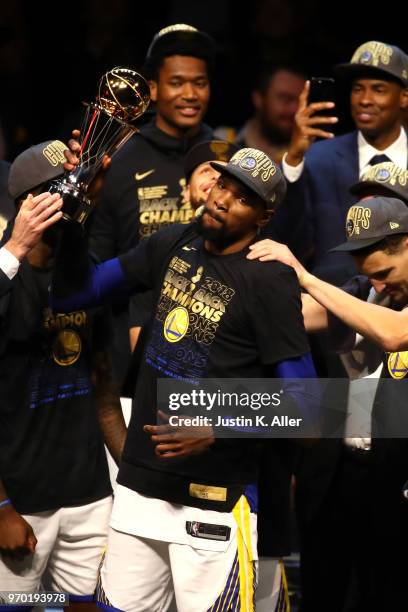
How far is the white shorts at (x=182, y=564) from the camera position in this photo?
405cm

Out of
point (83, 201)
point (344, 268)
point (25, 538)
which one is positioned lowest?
point (25, 538)

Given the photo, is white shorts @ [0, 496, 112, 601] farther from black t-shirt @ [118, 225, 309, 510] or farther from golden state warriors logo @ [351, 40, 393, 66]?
golden state warriors logo @ [351, 40, 393, 66]

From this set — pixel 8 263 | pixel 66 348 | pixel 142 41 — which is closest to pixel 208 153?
pixel 66 348

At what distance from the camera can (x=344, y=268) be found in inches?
212

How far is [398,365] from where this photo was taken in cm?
446

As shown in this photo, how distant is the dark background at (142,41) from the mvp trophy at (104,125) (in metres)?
2.70

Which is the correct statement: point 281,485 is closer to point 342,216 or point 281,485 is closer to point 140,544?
point 140,544

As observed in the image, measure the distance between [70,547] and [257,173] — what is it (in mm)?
1436

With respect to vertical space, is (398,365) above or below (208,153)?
below

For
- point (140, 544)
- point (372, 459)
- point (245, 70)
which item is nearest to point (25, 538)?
point (140, 544)

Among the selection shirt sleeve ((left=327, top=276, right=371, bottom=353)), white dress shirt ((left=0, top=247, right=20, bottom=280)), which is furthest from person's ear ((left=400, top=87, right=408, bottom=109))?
white dress shirt ((left=0, top=247, right=20, bottom=280))

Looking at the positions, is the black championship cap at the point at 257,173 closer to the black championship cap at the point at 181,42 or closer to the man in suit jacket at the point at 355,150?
the man in suit jacket at the point at 355,150

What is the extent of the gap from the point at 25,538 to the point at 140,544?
0.40 m

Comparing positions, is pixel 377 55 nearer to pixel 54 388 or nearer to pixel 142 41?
pixel 54 388
